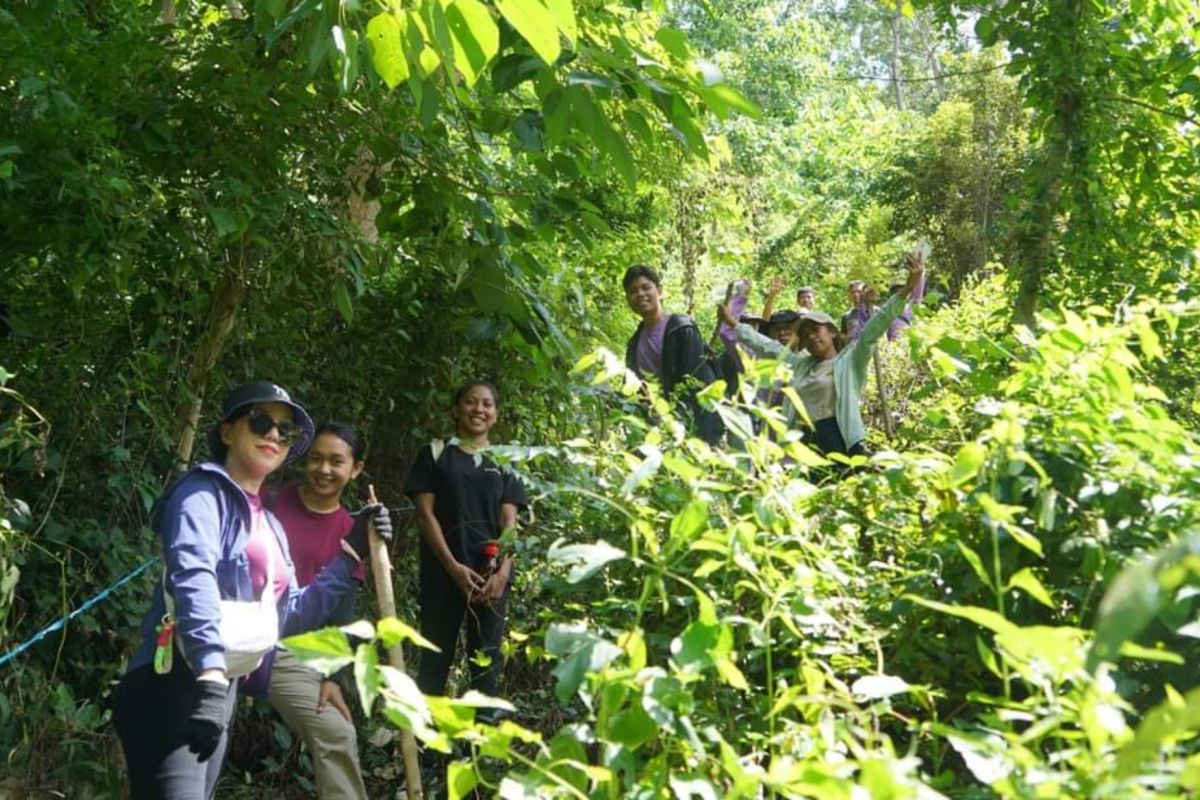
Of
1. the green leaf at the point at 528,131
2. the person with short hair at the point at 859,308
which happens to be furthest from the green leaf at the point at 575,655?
the person with short hair at the point at 859,308

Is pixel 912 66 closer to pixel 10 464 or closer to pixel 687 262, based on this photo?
pixel 687 262

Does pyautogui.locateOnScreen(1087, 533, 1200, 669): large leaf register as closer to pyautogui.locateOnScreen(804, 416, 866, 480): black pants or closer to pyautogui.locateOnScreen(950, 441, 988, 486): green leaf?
pyautogui.locateOnScreen(950, 441, 988, 486): green leaf

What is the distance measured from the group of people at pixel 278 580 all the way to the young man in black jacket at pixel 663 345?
127 cm

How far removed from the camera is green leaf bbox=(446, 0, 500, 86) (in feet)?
7.61

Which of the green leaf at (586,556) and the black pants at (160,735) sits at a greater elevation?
the green leaf at (586,556)

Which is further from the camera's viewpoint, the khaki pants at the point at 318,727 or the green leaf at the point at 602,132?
the khaki pants at the point at 318,727

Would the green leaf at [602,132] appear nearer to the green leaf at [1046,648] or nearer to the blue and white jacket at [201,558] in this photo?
the blue and white jacket at [201,558]

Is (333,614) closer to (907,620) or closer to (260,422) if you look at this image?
(260,422)

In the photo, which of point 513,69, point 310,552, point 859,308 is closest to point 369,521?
point 310,552

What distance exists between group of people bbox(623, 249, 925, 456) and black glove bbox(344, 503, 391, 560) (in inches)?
65.8

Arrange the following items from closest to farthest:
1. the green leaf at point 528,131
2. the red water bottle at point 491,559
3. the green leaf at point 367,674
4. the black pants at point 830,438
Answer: the green leaf at point 367,674 < the green leaf at point 528,131 < the red water bottle at point 491,559 < the black pants at point 830,438

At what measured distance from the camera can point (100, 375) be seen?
16.3 feet

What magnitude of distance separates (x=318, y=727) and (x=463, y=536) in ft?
3.38

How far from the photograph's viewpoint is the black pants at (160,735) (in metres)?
3.14
